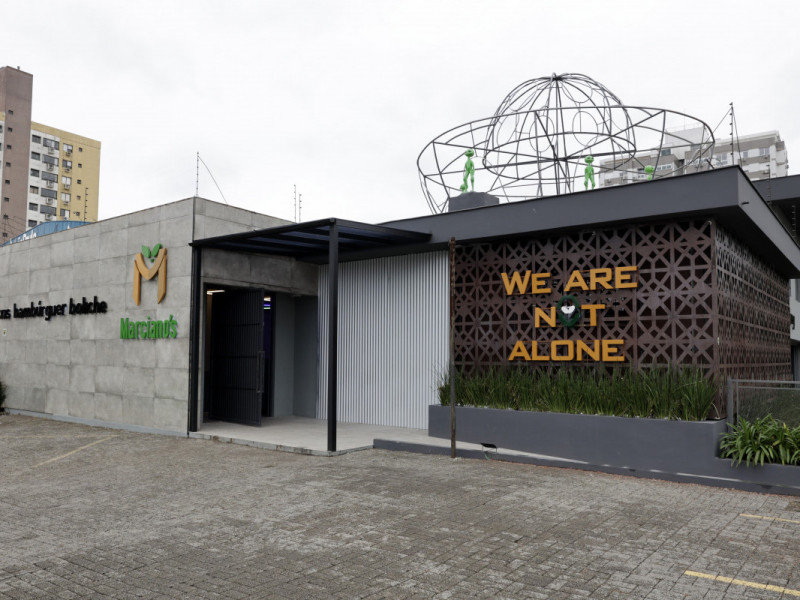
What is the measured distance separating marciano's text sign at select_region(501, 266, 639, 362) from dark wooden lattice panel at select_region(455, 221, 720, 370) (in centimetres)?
9

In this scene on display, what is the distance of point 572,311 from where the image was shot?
11352 mm

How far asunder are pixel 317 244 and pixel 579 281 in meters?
5.73

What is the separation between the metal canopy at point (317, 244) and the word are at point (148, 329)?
2.38 ft

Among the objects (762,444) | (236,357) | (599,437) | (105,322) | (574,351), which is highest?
(105,322)

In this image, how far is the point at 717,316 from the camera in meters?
9.91

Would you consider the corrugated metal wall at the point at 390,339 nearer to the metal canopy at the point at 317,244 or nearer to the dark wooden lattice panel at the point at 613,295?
the metal canopy at the point at 317,244

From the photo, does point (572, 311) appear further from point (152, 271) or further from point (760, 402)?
point (152, 271)

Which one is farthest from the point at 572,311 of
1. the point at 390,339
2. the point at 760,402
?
the point at 390,339

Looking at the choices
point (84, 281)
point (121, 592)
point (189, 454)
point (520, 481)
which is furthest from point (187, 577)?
point (84, 281)

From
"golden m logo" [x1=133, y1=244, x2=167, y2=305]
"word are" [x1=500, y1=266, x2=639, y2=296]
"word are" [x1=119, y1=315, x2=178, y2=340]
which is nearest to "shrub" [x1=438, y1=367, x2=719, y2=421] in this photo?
"word are" [x1=500, y1=266, x2=639, y2=296]

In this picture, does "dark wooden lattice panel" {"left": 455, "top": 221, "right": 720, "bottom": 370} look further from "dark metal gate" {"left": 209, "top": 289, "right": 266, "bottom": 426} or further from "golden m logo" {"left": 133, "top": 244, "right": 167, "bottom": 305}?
"golden m logo" {"left": 133, "top": 244, "right": 167, "bottom": 305}

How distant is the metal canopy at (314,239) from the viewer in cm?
1177

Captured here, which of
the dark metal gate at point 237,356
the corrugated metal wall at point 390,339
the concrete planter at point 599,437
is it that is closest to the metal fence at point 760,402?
the concrete planter at point 599,437

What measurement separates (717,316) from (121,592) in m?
8.92
